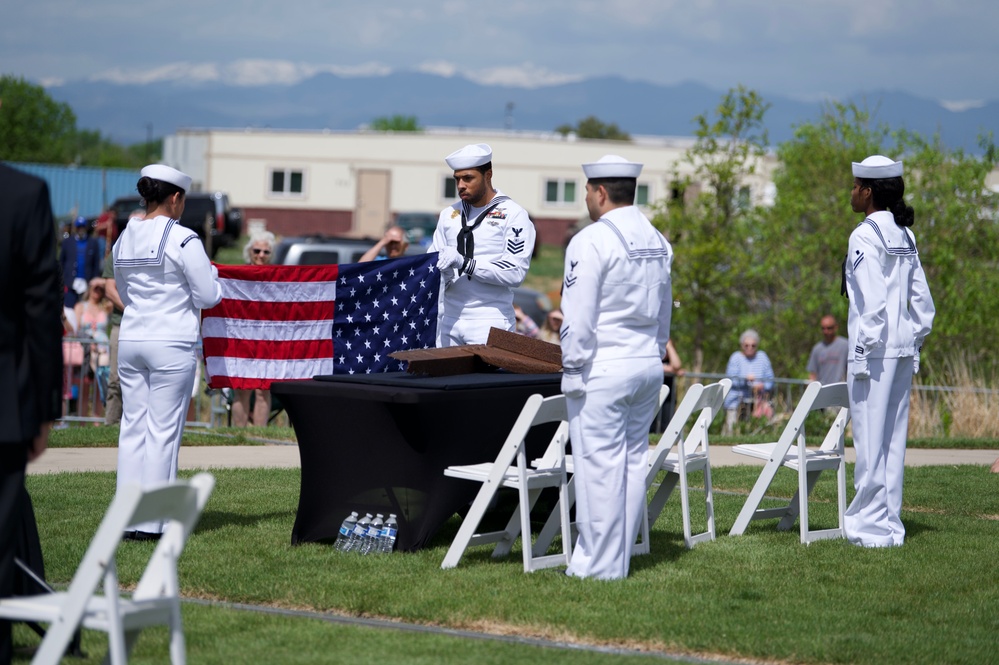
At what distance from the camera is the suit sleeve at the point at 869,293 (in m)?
8.10

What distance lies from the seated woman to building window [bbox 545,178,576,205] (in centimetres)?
4358

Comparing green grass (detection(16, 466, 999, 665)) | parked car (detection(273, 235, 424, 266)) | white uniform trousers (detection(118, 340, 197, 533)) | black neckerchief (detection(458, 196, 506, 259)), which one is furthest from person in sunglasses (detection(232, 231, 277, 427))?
parked car (detection(273, 235, 424, 266))

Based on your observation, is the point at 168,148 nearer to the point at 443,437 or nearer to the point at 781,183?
the point at 781,183

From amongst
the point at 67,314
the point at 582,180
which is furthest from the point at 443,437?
the point at 582,180

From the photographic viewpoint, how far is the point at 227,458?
11.8 metres

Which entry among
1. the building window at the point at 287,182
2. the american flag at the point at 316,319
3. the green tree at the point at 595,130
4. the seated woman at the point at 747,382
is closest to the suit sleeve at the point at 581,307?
the american flag at the point at 316,319

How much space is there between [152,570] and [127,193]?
6002 cm

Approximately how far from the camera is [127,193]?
62.3 metres

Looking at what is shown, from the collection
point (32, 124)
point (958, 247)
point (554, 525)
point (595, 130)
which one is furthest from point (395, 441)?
point (595, 130)

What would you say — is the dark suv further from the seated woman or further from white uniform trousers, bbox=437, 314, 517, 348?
white uniform trousers, bbox=437, 314, 517, 348

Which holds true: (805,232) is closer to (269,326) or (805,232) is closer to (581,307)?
(269,326)

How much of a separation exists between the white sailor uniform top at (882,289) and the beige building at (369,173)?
167ft

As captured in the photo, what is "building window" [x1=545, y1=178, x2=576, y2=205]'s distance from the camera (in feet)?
197

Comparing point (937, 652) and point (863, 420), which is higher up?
point (863, 420)
